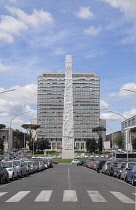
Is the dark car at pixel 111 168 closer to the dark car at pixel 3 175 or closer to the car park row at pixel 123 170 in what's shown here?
the car park row at pixel 123 170

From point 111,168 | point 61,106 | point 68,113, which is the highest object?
point 61,106

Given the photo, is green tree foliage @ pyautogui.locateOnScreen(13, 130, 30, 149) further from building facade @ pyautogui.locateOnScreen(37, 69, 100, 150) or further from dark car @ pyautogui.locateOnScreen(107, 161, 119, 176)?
dark car @ pyautogui.locateOnScreen(107, 161, 119, 176)

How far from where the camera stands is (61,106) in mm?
180875

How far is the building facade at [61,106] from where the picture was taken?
177 m

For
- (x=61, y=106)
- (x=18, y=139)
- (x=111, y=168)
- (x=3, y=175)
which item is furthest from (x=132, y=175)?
(x=61, y=106)

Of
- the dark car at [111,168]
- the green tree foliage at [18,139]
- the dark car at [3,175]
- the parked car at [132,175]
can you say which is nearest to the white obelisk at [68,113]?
the dark car at [111,168]

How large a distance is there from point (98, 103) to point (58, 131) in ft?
82.5

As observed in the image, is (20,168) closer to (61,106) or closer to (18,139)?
(18,139)

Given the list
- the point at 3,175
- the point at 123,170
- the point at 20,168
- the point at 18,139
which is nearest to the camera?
the point at 3,175

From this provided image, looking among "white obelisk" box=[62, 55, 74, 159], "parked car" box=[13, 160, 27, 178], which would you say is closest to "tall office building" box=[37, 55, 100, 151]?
"white obelisk" box=[62, 55, 74, 159]

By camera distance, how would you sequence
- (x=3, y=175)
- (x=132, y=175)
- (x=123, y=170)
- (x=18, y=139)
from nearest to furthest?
(x=132, y=175) → (x=3, y=175) → (x=123, y=170) → (x=18, y=139)

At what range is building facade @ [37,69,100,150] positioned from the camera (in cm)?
17725

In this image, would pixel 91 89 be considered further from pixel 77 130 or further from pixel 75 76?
pixel 77 130

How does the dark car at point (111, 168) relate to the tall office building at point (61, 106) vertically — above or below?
below
